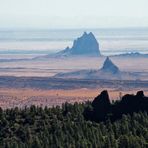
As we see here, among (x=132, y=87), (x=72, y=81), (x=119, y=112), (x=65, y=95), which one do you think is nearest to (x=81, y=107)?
(x=119, y=112)

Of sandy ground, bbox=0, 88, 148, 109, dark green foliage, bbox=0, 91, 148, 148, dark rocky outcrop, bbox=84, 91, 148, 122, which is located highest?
dark rocky outcrop, bbox=84, 91, 148, 122

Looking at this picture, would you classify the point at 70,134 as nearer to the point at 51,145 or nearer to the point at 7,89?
the point at 51,145

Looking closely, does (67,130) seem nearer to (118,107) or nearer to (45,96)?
(118,107)

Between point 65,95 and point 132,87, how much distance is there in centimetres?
1917

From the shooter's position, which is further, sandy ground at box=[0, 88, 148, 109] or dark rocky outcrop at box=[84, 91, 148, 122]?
sandy ground at box=[0, 88, 148, 109]

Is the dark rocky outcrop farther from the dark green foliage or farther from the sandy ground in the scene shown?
the sandy ground

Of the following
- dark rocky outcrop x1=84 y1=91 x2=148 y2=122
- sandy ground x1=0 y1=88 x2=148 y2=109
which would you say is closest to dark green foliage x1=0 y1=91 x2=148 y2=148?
dark rocky outcrop x1=84 y1=91 x2=148 y2=122

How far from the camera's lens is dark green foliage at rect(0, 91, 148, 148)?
59.0 meters

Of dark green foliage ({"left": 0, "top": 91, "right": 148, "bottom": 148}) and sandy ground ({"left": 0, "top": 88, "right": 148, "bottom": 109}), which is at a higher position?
dark green foliage ({"left": 0, "top": 91, "right": 148, "bottom": 148})

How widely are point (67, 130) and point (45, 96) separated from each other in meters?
99.1

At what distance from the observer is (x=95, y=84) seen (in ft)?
605

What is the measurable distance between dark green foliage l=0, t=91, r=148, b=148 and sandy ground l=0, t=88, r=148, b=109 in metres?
72.2

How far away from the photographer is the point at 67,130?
6438 centimetres

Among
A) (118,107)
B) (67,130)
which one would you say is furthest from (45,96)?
(67,130)
